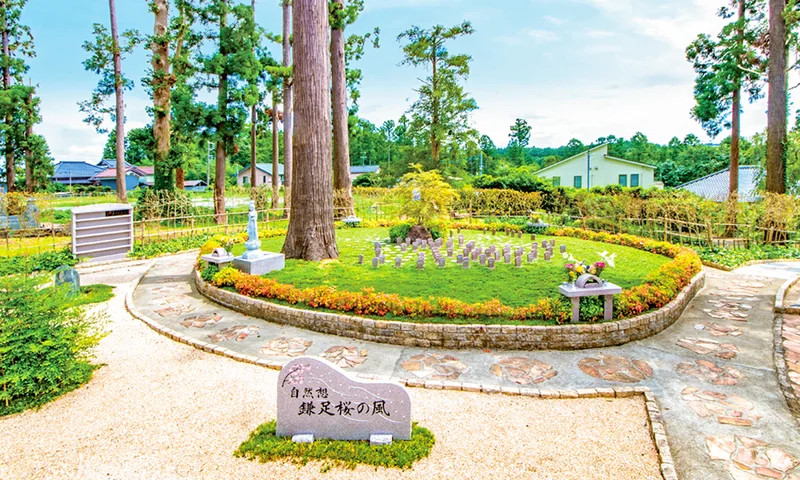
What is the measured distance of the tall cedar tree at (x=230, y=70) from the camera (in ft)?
62.3

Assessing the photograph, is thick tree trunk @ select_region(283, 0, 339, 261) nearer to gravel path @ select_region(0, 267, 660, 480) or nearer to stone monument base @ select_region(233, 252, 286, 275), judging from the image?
stone monument base @ select_region(233, 252, 286, 275)

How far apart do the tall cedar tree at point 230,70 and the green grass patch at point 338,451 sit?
16484mm

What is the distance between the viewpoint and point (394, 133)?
9356 centimetres

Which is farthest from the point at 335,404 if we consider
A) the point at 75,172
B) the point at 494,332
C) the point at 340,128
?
the point at 75,172

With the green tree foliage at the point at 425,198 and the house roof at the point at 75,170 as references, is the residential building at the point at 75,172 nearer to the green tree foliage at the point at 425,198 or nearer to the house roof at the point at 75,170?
the house roof at the point at 75,170

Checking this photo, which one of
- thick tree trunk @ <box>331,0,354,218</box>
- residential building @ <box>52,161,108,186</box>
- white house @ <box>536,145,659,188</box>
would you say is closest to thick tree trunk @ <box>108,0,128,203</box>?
thick tree trunk @ <box>331,0,354,218</box>

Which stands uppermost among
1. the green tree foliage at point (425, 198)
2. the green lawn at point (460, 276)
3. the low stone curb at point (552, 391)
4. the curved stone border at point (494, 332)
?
the green tree foliage at point (425, 198)

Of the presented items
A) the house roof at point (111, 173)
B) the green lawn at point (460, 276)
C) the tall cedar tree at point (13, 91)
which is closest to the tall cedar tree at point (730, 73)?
the green lawn at point (460, 276)

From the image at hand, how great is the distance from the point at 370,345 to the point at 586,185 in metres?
36.1

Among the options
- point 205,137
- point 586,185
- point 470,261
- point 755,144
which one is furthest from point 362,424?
point 586,185

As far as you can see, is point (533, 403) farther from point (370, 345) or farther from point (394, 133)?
point (394, 133)

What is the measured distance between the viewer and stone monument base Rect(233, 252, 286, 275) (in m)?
9.35

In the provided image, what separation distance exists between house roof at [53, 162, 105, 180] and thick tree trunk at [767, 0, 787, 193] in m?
62.5

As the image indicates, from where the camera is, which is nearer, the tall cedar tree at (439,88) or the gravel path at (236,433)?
the gravel path at (236,433)
